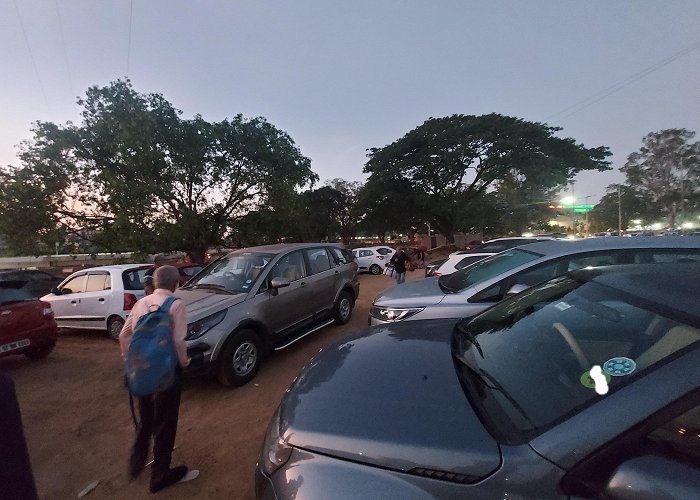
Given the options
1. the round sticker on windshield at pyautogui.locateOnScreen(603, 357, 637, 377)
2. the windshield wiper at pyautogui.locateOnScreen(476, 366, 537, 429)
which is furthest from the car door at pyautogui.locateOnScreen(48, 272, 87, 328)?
the round sticker on windshield at pyautogui.locateOnScreen(603, 357, 637, 377)

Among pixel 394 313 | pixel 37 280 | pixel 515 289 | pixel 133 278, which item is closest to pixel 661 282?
pixel 515 289

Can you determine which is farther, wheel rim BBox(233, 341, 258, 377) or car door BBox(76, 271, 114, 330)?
car door BBox(76, 271, 114, 330)

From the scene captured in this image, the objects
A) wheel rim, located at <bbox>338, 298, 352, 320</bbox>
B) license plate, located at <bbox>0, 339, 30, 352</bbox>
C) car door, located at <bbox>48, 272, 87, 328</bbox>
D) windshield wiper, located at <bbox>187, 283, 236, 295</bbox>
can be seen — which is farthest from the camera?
car door, located at <bbox>48, 272, 87, 328</bbox>

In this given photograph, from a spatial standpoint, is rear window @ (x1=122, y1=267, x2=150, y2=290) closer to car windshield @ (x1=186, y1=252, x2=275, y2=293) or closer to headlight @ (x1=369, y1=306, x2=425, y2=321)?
car windshield @ (x1=186, y1=252, x2=275, y2=293)

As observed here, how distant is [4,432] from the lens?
91cm

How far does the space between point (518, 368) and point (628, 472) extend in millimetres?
658

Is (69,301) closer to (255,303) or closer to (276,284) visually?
(255,303)

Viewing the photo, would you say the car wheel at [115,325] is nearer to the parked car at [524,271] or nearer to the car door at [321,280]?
the car door at [321,280]

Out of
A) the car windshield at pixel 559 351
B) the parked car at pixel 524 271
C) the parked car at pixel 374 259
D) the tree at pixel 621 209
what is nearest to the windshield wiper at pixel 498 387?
the car windshield at pixel 559 351

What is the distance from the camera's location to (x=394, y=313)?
3.83 m

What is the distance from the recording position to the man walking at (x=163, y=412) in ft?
7.86

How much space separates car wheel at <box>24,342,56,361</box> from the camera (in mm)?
5510

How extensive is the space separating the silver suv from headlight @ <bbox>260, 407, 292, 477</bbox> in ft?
7.61

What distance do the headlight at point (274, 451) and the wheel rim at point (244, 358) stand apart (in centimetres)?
248
